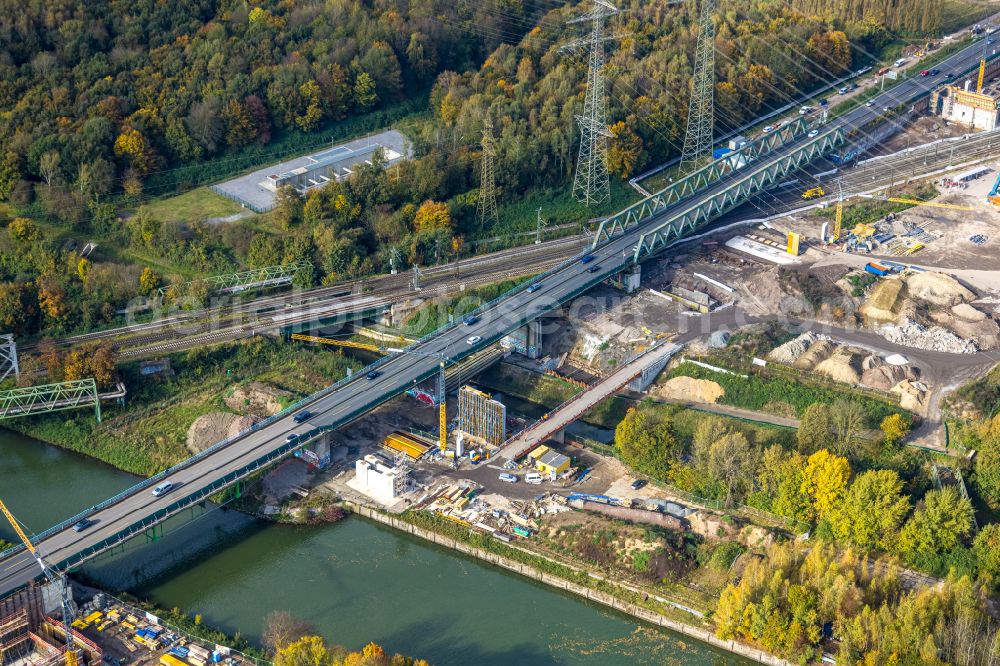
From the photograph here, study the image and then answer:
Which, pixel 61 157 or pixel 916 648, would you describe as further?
pixel 61 157

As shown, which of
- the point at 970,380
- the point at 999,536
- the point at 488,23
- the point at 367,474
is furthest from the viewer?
the point at 488,23

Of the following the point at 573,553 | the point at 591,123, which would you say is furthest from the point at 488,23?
the point at 573,553

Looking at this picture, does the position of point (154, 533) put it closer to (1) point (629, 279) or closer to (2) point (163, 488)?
(2) point (163, 488)

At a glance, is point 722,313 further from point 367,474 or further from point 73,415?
point 73,415

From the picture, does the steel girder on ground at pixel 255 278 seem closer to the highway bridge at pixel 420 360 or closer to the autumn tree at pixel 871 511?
the highway bridge at pixel 420 360

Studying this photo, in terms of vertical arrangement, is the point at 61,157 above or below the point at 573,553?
above

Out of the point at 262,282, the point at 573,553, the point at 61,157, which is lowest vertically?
the point at 573,553

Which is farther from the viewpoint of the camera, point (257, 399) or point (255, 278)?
point (255, 278)

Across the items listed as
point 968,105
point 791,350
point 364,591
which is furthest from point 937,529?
point 968,105
